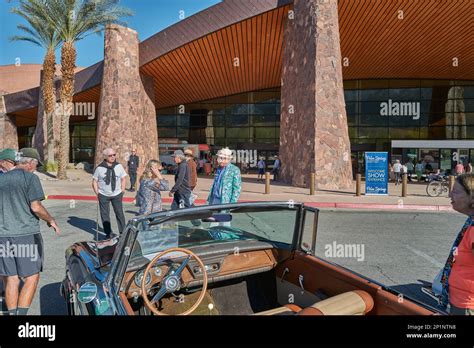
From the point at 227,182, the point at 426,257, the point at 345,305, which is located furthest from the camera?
the point at 426,257

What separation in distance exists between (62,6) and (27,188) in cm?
1967

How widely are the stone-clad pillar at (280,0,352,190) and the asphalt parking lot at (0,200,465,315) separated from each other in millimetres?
4867

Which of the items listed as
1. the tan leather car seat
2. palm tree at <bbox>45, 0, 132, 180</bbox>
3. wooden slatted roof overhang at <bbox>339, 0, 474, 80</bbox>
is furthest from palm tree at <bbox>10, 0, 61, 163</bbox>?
the tan leather car seat

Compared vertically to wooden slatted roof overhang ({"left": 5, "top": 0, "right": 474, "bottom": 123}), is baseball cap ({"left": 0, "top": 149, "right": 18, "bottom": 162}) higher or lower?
lower

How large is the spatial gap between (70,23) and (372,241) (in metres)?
20.2

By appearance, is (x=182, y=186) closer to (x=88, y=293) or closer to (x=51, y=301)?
(x=51, y=301)

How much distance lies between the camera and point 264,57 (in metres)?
22.9

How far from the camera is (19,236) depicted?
3.43 metres

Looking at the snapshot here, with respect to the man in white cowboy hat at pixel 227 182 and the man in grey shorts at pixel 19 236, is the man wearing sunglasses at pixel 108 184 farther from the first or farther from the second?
the man in grey shorts at pixel 19 236

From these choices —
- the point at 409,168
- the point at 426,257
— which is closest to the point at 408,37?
the point at 409,168

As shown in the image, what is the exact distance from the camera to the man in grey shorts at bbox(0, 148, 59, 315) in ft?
11.1

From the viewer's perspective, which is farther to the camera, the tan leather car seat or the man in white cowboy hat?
the man in white cowboy hat

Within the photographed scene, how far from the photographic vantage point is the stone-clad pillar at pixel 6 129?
3122 centimetres

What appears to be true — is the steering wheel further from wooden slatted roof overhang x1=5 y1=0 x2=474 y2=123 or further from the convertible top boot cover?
wooden slatted roof overhang x1=5 y1=0 x2=474 y2=123
